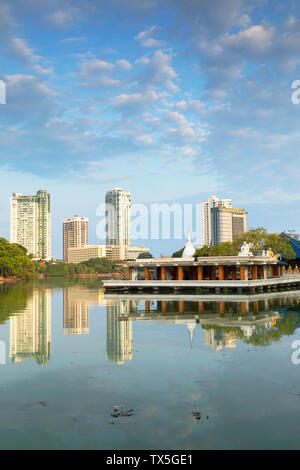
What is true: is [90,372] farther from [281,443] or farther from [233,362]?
[281,443]

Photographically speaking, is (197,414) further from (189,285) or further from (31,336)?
(189,285)

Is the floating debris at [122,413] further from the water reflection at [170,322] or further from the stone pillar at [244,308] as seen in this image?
the stone pillar at [244,308]

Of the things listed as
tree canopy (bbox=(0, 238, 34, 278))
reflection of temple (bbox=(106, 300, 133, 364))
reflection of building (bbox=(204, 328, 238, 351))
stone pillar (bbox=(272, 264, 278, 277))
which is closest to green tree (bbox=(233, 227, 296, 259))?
stone pillar (bbox=(272, 264, 278, 277))

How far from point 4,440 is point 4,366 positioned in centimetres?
646

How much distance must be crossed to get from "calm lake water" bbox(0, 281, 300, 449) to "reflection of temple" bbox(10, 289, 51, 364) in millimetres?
55

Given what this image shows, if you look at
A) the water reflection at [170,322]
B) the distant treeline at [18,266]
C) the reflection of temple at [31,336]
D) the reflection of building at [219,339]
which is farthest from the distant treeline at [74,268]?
the reflection of building at [219,339]

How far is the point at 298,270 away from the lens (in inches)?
3179

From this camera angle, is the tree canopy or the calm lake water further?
the tree canopy

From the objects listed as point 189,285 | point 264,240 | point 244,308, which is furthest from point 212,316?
point 264,240

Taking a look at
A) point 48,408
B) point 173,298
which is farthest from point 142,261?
point 48,408

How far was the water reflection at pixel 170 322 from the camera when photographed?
18.7 m

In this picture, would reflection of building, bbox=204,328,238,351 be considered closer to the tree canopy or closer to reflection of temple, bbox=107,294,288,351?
reflection of temple, bbox=107,294,288,351

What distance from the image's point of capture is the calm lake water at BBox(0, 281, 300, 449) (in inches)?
361
